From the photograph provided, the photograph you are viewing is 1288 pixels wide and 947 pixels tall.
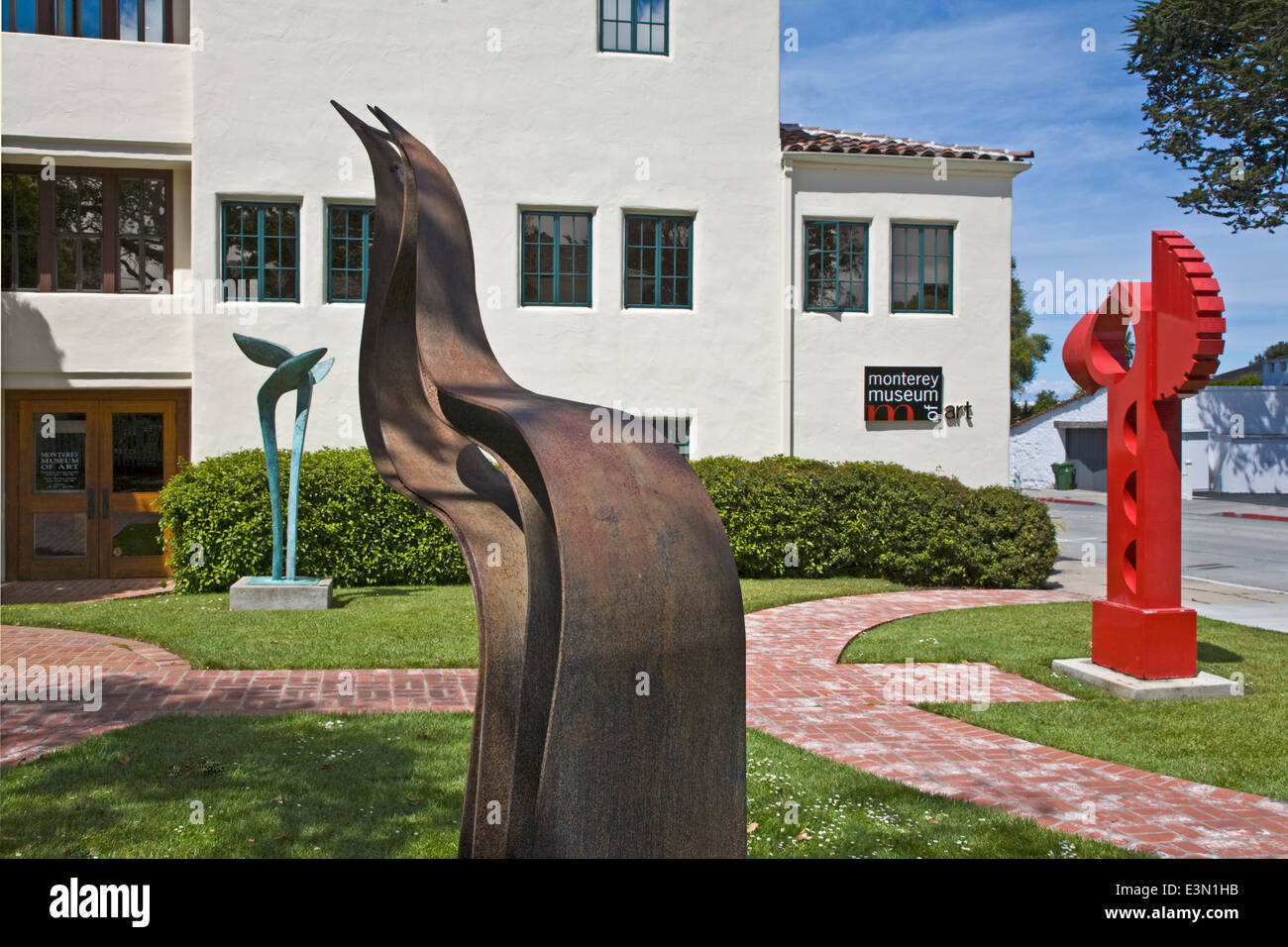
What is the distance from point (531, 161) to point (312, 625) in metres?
8.86

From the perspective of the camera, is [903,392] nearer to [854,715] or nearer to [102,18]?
[854,715]

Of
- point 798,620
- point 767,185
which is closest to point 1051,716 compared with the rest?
point 798,620

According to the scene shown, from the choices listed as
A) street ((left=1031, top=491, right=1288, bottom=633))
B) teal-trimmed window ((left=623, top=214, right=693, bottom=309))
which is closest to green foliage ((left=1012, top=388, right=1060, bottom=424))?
street ((left=1031, top=491, right=1288, bottom=633))

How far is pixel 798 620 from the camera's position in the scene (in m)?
11.9

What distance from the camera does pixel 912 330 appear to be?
17.7m

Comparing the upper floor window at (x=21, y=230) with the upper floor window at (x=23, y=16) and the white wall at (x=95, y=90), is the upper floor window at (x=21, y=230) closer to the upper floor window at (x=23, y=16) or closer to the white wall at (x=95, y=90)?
the white wall at (x=95, y=90)

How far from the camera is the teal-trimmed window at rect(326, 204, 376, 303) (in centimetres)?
1597

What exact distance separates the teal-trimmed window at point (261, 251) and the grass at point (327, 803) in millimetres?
10216

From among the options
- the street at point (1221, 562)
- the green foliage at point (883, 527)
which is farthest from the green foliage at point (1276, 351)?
the green foliage at point (883, 527)

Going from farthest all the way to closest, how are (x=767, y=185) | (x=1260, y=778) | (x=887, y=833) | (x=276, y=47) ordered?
(x=767, y=185) → (x=276, y=47) → (x=1260, y=778) → (x=887, y=833)

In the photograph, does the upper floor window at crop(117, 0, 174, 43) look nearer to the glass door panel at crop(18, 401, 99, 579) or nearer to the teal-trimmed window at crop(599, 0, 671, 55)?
the glass door panel at crop(18, 401, 99, 579)

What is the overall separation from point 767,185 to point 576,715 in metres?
15.5
